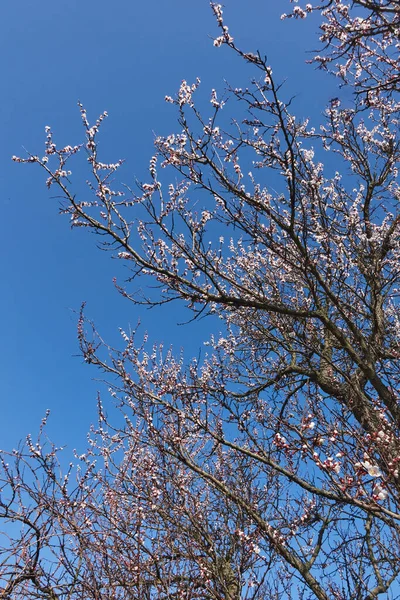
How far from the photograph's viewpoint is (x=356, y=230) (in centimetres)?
595

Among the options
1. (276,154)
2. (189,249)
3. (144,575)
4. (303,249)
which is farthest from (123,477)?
(276,154)

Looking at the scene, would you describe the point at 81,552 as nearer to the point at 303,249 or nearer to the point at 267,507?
the point at 267,507

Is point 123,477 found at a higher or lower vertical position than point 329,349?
lower

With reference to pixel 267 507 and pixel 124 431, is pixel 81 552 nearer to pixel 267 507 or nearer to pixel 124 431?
pixel 124 431

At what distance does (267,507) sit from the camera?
5.69 m

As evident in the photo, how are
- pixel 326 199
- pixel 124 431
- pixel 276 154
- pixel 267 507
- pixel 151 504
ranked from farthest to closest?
pixel 326 199, pixel 124 431, pixel 267 507, pixel 151 504, pixel 276 154

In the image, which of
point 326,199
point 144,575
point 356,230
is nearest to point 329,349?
point 356,230

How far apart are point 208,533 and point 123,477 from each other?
1.30m

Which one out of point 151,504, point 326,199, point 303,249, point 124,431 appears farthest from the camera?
point 326,199

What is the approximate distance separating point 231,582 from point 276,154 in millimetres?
4517

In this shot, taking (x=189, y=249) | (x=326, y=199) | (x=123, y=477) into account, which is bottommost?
(x=123, y=477)

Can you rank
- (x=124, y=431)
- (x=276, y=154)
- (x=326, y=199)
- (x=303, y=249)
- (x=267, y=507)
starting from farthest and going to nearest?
(x=326, y=199) → (x=124, y=431) → (x=267, y=507) → (x=276, y=154) → (x=303, y=249)

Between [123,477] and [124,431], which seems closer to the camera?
[123,477]

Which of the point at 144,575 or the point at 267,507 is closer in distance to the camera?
the point at 144,575
